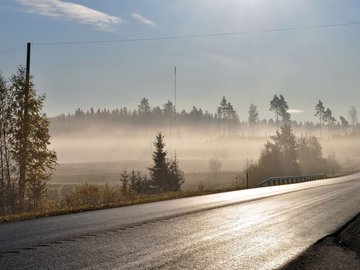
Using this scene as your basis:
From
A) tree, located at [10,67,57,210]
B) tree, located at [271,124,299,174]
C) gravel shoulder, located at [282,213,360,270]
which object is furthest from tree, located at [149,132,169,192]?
gravel shoulder, located at [282,213,360,270]

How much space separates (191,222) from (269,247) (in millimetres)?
3868

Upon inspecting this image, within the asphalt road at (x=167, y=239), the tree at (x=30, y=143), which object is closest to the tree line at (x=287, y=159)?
the tree at (x=30, y=143)

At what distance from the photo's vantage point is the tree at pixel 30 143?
3106cm

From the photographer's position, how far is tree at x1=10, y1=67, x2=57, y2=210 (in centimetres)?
3106

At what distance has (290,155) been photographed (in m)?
93.6

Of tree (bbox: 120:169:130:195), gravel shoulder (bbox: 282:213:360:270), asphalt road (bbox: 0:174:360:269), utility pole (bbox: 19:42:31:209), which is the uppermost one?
utility pole (bbox: 19:42:31:209)

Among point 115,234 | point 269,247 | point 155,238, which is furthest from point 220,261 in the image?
point 115,234

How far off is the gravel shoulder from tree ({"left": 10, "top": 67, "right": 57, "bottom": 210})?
24388mm

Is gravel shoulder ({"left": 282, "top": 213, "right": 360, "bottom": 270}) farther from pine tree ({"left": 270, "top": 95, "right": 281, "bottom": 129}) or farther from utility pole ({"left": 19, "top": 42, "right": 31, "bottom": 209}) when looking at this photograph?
pine tree ({"left": 270, "top": 95, "right": 281, "bottom": 129})

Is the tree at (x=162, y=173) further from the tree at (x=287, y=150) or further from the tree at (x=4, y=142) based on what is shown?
the tree at (x=287, y=150)

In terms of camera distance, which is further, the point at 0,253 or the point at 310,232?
the point at 310,232

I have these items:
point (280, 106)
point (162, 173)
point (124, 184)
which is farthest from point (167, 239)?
point (280, 106)

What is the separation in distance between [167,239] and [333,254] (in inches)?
131

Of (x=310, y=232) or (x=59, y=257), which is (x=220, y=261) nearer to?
(x=59, y=257)
